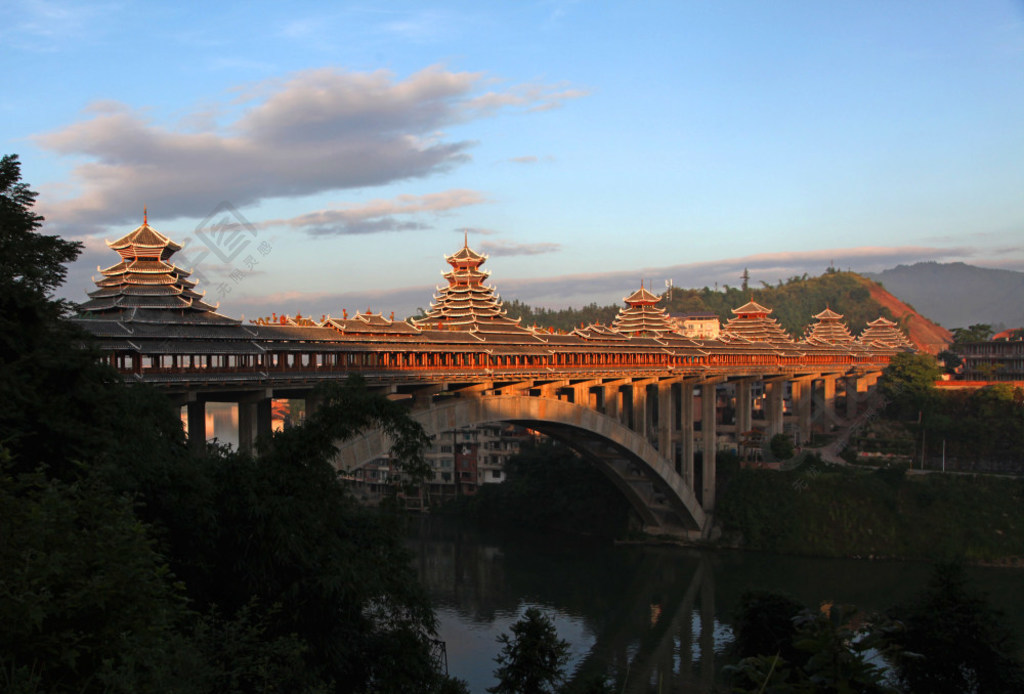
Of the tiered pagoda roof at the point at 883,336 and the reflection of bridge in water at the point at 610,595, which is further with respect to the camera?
the tiered pagoda roof at the point at 883,336

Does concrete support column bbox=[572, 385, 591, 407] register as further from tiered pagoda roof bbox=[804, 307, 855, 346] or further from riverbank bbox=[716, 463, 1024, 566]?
tiered pagoda roof bbox=[804, 307, 855, 346]

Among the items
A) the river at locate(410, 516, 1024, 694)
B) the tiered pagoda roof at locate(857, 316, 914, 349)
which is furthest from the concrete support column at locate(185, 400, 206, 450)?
the tiered pagoda roof at locate(857, 316, 914, 349)

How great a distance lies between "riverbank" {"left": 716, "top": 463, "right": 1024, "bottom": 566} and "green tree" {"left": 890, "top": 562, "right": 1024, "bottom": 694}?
29.4m

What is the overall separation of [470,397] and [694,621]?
12299 millimetres

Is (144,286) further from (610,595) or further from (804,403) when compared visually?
(804,403)

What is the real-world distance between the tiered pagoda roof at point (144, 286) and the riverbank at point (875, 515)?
100 feet

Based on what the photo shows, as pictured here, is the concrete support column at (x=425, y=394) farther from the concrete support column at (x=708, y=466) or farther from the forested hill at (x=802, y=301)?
the forested hill at (x=802, y=301)

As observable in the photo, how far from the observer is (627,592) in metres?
37.5

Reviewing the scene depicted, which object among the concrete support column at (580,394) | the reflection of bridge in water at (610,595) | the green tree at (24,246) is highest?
the green tree at (24,246)

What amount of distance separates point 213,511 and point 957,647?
11898 millimetres

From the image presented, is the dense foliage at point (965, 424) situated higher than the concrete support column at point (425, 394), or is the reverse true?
the concrete support column at point (425, 394)

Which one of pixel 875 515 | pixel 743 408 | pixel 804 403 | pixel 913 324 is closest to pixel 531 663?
pixel 875 515

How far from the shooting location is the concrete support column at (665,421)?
44.0 m

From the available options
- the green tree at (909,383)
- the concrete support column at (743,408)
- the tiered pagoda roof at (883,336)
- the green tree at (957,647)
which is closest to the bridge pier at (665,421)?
the concrete support column at (743,408)
